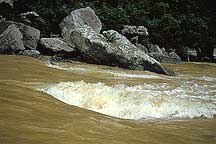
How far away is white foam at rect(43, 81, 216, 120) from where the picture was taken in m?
5.65

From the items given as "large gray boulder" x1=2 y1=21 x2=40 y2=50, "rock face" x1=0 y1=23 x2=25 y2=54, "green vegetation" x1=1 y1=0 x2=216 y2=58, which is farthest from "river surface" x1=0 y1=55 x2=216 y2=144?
"green vegetation" x1=1 y1=0 x2=216 y2=58

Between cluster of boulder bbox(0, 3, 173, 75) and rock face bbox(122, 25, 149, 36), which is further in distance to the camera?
rock face bbox(122, 25, 149, 36)

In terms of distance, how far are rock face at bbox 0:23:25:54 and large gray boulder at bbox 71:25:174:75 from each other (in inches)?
79.4

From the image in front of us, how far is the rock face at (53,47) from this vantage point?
1321cm

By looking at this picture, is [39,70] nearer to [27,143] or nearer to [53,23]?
[27,143]

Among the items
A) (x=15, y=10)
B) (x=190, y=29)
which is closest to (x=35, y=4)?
(x=15, y=10)

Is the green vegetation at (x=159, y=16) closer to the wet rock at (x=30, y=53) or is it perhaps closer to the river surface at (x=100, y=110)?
the wet rock at (x=30, y=53)

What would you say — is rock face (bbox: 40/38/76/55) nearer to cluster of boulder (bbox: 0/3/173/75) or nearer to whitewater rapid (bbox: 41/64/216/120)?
cluster of boulder (bbox: 0/3/173/75)

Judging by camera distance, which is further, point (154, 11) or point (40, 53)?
point (154, 11)

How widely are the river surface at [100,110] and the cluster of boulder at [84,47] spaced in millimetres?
2749

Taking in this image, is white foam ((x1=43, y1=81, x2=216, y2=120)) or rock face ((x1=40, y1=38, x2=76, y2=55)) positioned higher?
rock face ((x1=40, y1=38, x2=76, y2=55))

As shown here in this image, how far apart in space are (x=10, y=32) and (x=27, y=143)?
30.4 feet

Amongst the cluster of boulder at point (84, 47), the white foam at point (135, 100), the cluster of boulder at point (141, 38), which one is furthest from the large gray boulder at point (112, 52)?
the cluster of boulder at point (141, 38)

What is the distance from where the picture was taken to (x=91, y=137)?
12.7 ft
